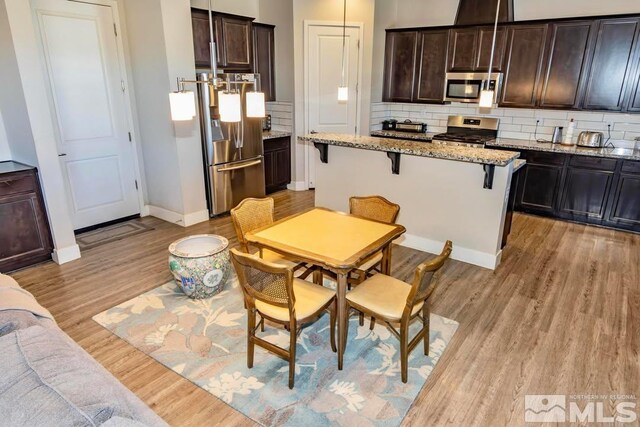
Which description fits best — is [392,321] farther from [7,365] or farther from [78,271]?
[78,271]

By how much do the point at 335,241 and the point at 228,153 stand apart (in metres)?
3.01

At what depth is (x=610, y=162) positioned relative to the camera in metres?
4.68

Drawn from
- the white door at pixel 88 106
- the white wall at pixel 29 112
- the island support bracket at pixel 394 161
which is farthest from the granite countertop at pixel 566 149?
the white wall at pixel 29 112

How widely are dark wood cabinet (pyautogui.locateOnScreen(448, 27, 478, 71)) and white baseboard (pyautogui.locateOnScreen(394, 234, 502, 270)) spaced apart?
289 centimetres

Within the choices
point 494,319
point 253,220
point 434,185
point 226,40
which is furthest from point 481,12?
point 253,220

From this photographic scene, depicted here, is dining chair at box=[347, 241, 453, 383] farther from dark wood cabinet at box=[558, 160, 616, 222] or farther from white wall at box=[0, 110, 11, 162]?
white wall at box=[0, 110, 11, 162]

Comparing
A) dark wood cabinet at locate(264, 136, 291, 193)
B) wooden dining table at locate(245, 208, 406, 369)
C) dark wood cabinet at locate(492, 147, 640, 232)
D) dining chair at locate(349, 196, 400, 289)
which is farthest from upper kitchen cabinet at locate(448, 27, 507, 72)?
wooden dining table at locate(245, 208, 406, 369)

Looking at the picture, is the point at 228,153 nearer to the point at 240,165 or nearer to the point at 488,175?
the point at 240,165

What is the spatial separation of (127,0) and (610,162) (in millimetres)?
5941

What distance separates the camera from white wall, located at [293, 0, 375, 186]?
5793 mm

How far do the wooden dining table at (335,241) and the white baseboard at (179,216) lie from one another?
7.87ft

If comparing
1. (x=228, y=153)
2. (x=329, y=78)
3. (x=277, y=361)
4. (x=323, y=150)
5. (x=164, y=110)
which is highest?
(x=329, y=78)

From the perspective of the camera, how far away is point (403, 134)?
6.36 m

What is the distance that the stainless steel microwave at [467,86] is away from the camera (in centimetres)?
550
